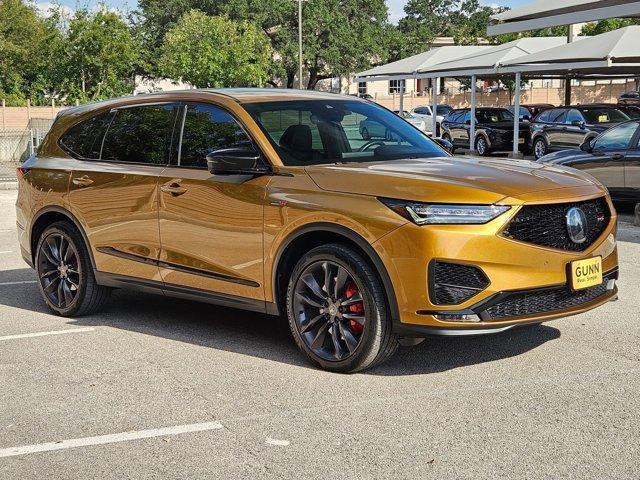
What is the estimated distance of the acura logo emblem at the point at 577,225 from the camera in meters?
5.88

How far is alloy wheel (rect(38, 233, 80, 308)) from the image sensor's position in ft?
25.9

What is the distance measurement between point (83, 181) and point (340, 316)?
274 cm

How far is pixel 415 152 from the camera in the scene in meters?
6.98

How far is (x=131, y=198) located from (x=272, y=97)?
1.26m

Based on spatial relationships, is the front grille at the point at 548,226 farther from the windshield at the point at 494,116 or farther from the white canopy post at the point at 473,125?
the windshield at the point at 494,116

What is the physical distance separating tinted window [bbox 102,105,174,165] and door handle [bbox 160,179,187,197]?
252 millimetres

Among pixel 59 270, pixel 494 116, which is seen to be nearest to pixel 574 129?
pixel 494 116

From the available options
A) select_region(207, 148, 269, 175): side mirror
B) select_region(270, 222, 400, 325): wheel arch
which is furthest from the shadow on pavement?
select_region(207, 148, 269, 175): side mirror

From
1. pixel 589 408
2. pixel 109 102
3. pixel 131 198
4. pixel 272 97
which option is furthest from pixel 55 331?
pixel 589 408

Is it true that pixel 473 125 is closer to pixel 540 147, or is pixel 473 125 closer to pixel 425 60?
pixel 540 147

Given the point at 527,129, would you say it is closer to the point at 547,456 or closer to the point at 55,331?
the point at 55,331

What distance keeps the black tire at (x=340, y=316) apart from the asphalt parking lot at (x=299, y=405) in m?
0.15

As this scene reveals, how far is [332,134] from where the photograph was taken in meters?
6.78

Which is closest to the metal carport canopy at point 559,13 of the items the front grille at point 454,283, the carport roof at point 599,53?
the carport roof at point 599,53
